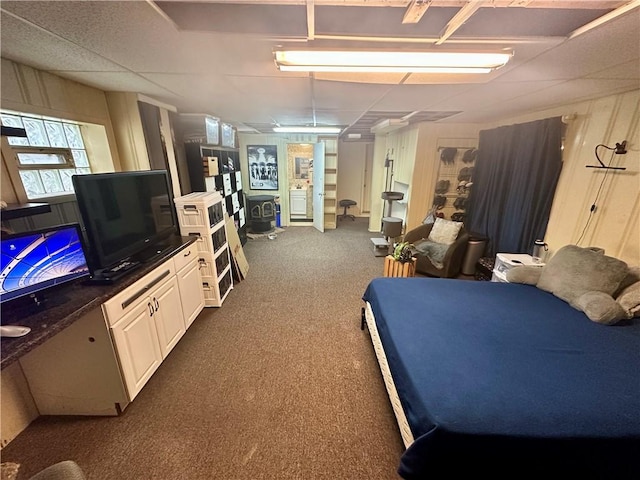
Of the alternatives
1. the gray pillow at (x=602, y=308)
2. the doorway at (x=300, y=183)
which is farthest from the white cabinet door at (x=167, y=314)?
the doorway at (x=300, y=183)

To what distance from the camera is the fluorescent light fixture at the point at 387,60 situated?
1309 mm

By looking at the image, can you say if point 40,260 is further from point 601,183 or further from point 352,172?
point 352,172

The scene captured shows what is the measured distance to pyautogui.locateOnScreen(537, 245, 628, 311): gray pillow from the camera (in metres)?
1.94

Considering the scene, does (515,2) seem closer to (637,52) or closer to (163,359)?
(637,52)

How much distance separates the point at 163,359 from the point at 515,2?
119 inches

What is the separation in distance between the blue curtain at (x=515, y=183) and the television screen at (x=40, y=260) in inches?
171

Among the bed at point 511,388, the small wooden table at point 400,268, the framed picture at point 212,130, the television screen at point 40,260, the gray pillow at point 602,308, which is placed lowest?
the small wooden table at point 400,268

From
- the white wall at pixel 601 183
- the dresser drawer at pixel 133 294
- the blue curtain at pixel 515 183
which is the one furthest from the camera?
the blue curtain at pixel 515 183

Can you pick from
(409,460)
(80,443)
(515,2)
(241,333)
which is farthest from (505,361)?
(80,443)

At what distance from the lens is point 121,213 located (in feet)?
6.38

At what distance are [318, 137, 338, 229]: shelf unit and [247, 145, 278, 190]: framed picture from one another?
1.24 m

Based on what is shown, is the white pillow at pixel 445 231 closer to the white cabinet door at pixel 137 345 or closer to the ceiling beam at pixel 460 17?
the ceiling beam at pixel 460 17

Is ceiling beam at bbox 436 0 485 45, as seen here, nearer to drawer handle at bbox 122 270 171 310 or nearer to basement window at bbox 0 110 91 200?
drawer handle at bbox 122 270 171 310

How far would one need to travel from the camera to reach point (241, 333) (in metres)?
2.56
